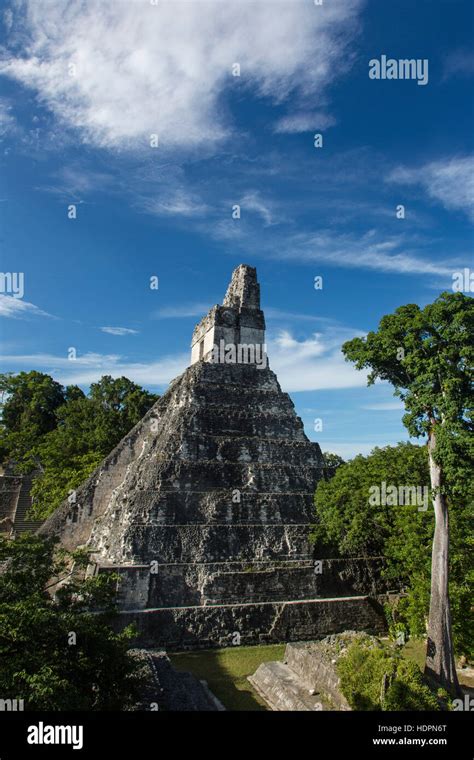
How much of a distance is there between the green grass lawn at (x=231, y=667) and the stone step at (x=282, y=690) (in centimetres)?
19

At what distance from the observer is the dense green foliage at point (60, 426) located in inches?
967

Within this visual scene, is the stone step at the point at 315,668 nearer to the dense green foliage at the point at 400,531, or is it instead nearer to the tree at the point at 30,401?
the dense green foliage at the point at 400,531

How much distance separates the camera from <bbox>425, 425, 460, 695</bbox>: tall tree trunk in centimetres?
953

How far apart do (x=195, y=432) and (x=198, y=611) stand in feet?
19.8

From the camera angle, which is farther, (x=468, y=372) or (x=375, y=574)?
(x=375, y=574)

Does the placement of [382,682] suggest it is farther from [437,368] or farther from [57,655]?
[437,368]

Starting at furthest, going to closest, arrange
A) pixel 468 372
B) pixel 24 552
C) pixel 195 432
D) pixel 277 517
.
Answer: pixel 195 432 → pixel 277 517 → pixel 468 372 → pixel 24 552

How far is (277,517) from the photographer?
15.3 meters

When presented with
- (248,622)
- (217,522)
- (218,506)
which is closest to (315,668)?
(248,622)

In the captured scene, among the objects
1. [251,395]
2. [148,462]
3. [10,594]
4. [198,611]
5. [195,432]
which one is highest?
[251,395]

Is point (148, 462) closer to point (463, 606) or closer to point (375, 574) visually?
point (375, 574)

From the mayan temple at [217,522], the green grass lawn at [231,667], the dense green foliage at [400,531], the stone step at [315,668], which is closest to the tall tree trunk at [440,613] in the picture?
the dense green foliage at [400,531]

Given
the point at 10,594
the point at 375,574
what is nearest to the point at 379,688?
the point at 10,594

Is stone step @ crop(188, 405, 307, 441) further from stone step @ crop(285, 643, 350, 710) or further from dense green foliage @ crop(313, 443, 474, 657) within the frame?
stone step @ crop(285, 643, 350, 710)
